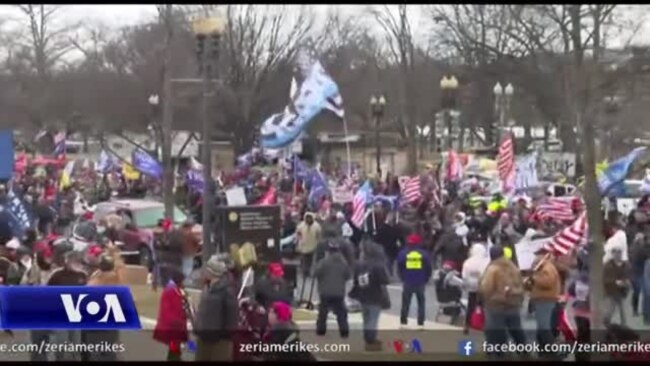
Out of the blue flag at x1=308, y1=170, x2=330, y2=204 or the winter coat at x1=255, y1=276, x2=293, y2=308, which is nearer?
the winter coat at x1=255, y1=276, x2=293, y2=308

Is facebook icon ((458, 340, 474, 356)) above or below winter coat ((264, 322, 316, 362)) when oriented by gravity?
below

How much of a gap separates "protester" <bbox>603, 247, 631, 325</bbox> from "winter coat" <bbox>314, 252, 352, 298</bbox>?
10.5 feet

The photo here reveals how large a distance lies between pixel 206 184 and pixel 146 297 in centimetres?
209

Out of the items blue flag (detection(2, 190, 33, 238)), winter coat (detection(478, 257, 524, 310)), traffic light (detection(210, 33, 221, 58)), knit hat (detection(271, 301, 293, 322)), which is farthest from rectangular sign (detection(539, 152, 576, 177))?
knit hat (detection(271, 301, 293, 322))

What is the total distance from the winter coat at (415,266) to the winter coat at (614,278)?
2.32 metres

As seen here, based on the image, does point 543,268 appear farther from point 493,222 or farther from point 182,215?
point 182,215

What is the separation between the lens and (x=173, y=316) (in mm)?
11703

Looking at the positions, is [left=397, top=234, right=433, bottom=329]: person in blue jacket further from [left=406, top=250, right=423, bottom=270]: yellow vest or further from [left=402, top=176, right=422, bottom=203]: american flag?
[left=402, top=176, right=422, bottom=203]: american flag

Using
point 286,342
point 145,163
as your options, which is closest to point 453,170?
point 145,163

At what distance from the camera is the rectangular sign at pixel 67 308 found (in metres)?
11.6

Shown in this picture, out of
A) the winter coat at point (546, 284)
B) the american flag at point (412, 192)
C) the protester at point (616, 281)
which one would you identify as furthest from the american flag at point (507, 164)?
the winter coat at point (546, 284)

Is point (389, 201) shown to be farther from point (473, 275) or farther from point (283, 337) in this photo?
point (283, 337)

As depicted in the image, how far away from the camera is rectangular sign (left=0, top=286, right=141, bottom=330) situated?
457 inches

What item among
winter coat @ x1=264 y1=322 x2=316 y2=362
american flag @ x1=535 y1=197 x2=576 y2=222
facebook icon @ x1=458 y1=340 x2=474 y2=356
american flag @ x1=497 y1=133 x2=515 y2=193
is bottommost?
facebook icon @ x1=458 y1=340 x2=474 y2=356
